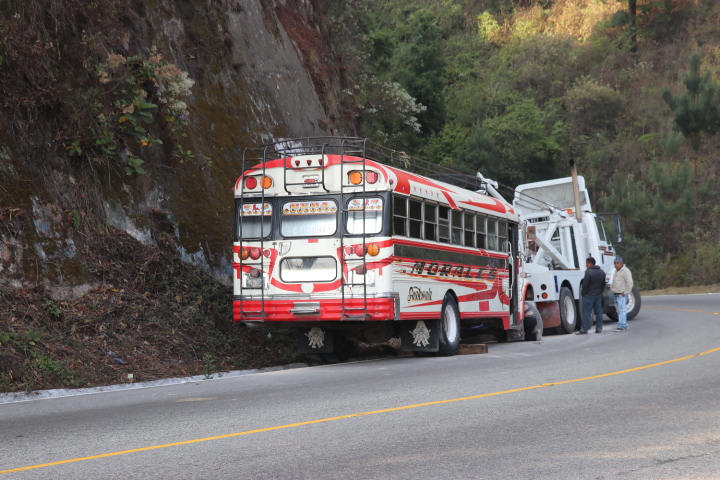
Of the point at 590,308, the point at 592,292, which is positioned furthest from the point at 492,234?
the point at 590,308

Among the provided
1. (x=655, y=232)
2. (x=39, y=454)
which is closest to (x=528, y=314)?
(x=39, y=454)

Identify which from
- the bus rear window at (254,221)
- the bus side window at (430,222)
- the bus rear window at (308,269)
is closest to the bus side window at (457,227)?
the bus side window at (430,222)

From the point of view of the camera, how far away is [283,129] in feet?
78.6

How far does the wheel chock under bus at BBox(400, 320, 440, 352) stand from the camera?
15.8 meters

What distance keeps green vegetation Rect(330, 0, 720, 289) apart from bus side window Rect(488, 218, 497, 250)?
18.6 meters

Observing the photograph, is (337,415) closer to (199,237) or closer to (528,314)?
(199,237)

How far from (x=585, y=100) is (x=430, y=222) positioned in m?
51.7

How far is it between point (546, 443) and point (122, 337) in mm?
8728

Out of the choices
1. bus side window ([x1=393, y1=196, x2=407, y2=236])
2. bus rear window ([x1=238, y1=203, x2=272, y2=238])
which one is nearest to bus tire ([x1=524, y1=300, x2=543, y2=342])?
bus side window ([x1=393, y1=196, x2=407, y2=236])

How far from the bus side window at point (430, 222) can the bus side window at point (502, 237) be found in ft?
11.6

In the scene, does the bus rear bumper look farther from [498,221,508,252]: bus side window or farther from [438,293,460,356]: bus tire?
[498,221,508,252]: bus side window

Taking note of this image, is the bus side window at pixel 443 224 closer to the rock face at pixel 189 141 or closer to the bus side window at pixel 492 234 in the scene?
the bus side window at pixel 492 234

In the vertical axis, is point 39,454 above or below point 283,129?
below

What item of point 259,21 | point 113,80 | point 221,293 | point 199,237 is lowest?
point 221,293
